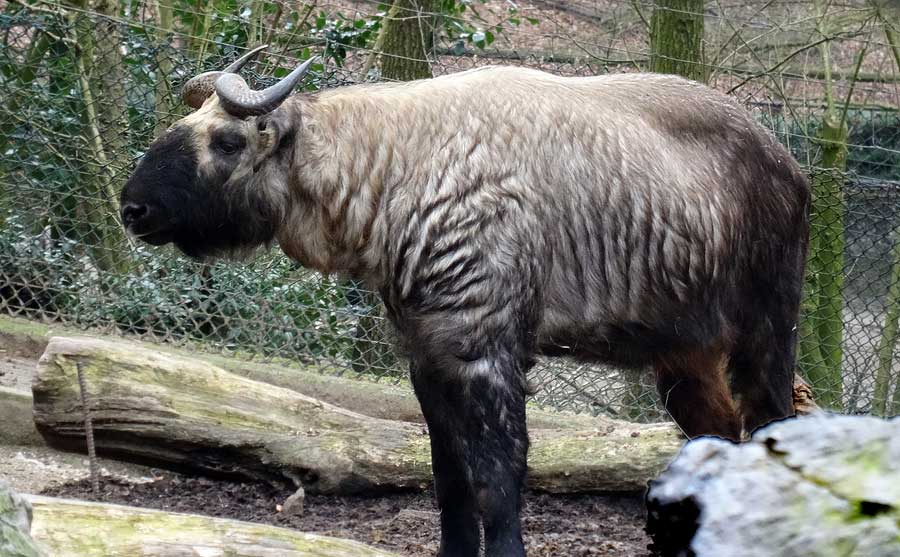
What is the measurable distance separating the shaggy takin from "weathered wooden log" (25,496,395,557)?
998 millimetres

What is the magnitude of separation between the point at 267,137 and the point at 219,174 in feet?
0.72

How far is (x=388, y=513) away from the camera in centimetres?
524

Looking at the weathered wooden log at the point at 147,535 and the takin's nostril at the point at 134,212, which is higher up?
the takin's nostril at the point at 134,212

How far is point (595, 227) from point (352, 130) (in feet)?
3.12

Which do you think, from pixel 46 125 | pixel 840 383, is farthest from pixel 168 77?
pixel 840 383

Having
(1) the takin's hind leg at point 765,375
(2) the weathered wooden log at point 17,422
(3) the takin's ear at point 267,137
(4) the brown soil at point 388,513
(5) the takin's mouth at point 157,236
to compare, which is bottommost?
(4) the brown soil at point 388,513

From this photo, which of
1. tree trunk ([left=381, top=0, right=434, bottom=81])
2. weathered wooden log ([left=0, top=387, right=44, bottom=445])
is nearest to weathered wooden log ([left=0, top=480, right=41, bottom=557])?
weathered wooden log ([left=0, top=387, right=44, bottom=445])

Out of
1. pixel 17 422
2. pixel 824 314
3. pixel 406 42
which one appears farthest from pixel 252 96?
pixel 824 314

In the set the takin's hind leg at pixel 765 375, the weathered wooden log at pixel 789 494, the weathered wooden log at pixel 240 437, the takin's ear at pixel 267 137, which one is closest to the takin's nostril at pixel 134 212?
the takin's ear at pixel 267 137

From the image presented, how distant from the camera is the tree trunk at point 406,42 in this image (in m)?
7.70

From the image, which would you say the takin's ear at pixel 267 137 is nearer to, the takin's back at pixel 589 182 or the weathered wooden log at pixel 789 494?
the takin's back at pixel 589 182

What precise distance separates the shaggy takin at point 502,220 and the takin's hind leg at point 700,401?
264 mm

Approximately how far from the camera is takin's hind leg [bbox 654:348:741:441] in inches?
199

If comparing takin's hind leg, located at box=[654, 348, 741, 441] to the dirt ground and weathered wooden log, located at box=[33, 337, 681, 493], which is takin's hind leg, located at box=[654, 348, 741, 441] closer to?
weathered wooden log, located at box=[33, 337, 681, 493]
